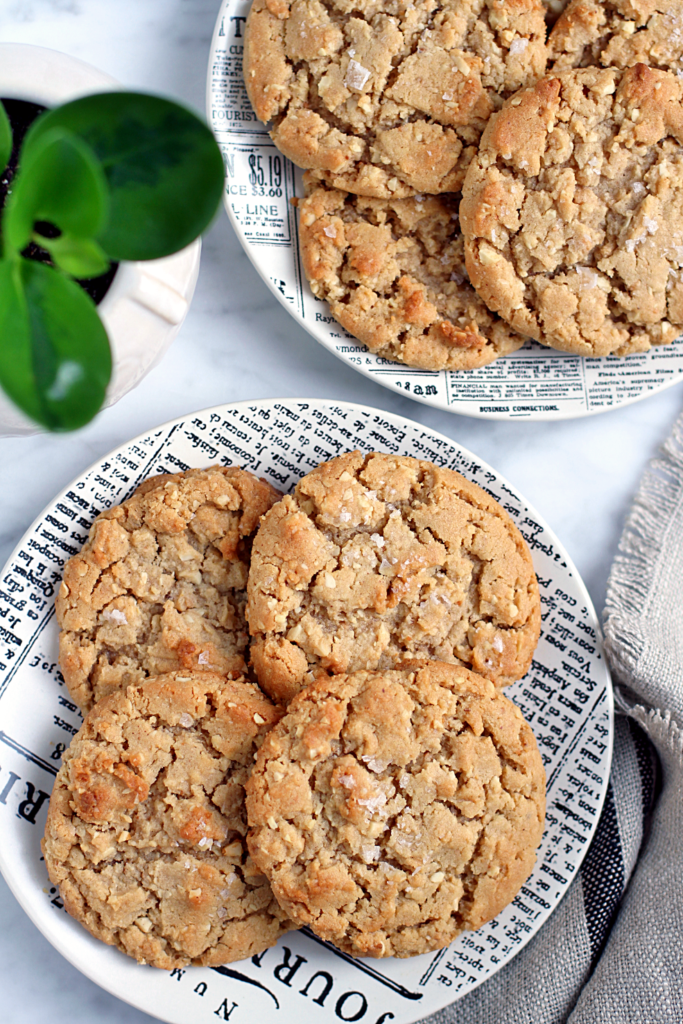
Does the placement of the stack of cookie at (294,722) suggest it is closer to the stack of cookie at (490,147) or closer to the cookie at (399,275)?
the cookie at (399,275)

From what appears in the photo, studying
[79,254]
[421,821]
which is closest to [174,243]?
[79,254]

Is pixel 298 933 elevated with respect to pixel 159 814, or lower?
lower

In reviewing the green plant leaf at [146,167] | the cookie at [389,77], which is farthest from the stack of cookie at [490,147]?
the green plant leaf at [146,167]

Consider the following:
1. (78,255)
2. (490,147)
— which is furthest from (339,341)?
(78,255)

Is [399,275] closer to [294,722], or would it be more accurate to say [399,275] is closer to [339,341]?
[339,341]

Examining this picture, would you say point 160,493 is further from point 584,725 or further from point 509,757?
point 584,725

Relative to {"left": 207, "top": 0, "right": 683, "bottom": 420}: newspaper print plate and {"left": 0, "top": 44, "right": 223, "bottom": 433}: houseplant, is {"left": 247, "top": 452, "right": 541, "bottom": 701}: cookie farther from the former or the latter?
{"left": 0, "top": 44, "right": 223, "bottom": 433}: houseplant

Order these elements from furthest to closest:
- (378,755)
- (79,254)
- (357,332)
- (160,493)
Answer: (357,332) < (160,493) < (378,755) < (79,254)
